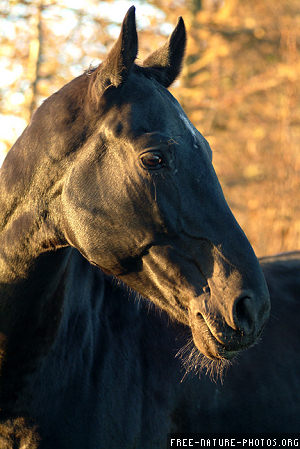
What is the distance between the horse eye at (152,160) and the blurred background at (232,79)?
8.76m

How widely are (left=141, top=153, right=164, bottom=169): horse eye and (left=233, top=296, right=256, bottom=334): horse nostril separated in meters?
0.65

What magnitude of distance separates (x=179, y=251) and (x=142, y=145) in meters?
0.48

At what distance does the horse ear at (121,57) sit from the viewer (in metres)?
2.10

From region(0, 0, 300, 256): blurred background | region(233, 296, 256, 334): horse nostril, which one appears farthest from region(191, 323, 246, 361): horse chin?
region(0, 0, 300, 256): blurred background

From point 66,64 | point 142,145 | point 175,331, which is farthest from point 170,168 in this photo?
point 66,64

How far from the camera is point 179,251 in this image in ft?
6.88

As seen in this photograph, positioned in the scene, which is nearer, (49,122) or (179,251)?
(179,251)

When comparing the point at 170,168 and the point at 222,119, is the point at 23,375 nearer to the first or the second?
the point at 170,168

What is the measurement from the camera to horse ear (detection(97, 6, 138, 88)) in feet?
6.88

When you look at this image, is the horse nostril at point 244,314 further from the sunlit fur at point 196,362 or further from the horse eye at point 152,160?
the horse eye at point 152,160

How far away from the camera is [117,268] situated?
2.19m

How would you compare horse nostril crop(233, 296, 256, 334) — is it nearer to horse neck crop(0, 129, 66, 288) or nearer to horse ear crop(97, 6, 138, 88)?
horse neck crop(0, 129, 66, 288)

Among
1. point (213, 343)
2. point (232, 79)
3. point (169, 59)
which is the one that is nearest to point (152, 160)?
point (169, 59)

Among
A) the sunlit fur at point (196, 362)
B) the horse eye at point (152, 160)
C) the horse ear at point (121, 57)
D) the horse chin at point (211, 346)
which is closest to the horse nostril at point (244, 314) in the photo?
the horse chin at point (211, 346)
